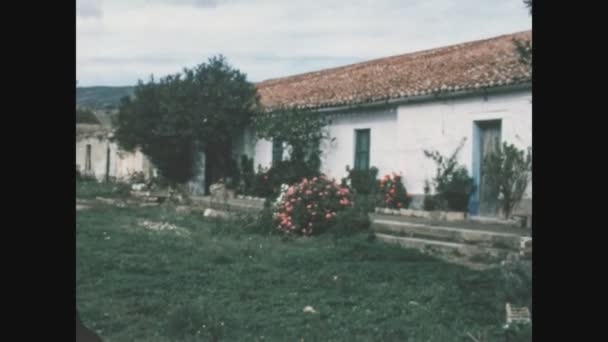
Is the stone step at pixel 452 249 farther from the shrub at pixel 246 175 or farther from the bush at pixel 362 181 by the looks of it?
the shrub at pixel 246 175

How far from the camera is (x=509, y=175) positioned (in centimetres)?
727

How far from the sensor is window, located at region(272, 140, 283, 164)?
9000 mm

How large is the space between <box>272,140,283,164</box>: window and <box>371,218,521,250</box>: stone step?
1.94 meters

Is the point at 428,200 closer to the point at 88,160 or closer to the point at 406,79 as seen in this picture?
the point at 406,79

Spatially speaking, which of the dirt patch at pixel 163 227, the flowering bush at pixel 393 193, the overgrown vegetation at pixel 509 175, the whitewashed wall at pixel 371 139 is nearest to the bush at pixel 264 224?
the dirt patch at pixel 163 227

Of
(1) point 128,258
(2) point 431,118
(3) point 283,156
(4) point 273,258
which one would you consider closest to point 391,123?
(2) point 431,118

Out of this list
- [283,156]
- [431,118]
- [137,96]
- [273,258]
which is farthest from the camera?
[137,96]

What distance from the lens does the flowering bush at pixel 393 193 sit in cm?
898

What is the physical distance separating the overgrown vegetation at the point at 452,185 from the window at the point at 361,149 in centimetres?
116

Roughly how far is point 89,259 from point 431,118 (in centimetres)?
581
